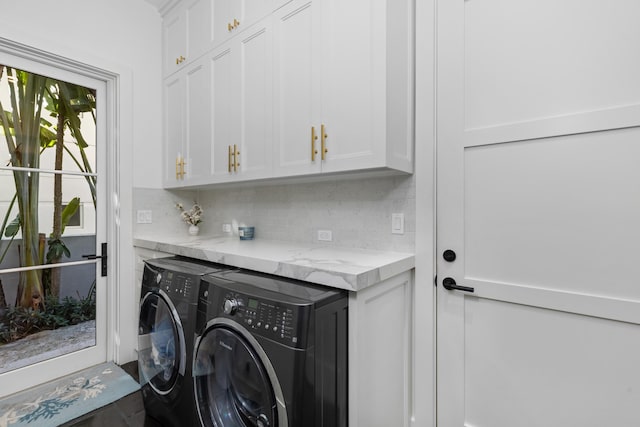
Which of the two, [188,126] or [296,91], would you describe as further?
[188,126]

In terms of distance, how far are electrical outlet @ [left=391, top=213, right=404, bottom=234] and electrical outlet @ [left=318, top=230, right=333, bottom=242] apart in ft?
1.42

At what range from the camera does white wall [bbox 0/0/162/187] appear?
1949 millimetres

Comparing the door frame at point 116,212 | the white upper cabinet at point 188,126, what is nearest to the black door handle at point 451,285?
the white upper cabinet at point 188,126

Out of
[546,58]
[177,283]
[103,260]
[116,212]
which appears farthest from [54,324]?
[546,58]

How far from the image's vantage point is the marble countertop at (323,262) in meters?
1.13

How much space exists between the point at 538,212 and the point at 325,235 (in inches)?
44.5

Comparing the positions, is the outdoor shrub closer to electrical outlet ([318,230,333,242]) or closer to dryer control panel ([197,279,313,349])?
dryer control panel ([197,279,313,349])

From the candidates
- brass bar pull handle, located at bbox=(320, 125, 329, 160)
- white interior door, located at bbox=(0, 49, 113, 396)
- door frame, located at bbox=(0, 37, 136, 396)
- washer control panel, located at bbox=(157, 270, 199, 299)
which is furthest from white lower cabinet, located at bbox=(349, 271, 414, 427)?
white interior door, located at bbox=(0, 49, 113, 396)

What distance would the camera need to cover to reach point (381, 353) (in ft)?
4.20

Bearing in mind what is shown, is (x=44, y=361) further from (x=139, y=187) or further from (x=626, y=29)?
(x=626, y=29)

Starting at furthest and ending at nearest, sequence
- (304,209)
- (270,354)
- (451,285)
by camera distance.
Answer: (304,209) < (451,285) < (270,354)

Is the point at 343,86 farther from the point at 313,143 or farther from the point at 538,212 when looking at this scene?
the point at 538,212

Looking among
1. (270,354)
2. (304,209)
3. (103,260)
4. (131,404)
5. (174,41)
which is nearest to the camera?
(270,354)

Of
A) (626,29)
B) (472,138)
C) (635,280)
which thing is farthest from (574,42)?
(635,280)
